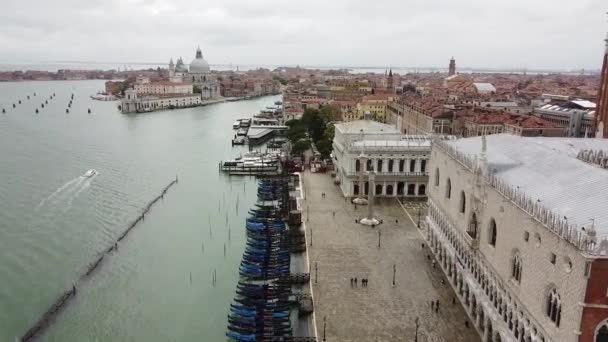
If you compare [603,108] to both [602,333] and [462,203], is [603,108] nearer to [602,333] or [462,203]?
[462,203]

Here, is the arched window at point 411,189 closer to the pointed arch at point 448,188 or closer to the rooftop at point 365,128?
the rooftop at point 365,128

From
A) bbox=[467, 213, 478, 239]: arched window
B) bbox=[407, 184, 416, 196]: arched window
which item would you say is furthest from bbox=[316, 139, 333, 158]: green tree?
bbox=[467, 213, 478, 239]: arched window

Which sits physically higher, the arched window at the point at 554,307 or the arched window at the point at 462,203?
the arched window at the point at 462,203

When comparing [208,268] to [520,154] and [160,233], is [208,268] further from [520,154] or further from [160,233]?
[520,154]

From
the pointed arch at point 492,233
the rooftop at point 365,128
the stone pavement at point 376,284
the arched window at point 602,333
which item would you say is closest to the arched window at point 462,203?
the pointed arch at point 492,233

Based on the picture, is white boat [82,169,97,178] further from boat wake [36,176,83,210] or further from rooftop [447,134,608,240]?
rooftop [447,134,608,240]

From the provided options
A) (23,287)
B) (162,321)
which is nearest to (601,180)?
(162,321)
